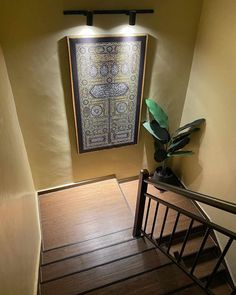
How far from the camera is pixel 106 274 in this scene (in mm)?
2432

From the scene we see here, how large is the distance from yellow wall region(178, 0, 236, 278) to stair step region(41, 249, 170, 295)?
→ 981mm

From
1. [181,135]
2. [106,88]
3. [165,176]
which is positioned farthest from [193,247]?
[106,88]

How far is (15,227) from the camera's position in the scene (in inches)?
72.3

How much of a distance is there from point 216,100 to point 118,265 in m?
2.09

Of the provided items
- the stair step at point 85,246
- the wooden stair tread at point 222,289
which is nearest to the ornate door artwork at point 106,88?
the stair step at point 85,246

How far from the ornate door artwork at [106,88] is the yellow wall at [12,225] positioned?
29.1 inches

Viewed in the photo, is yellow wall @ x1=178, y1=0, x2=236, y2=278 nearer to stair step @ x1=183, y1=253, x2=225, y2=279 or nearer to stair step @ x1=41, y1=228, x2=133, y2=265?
stair step @ x1=183, y1=253, x2=225, y2=279

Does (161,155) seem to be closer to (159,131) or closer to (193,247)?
(159,131)

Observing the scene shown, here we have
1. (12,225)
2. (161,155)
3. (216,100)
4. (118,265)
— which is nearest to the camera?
(12,225)

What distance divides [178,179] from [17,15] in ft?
10.0

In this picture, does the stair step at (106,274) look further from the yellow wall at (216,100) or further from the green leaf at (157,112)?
the green leaf at (157,112)

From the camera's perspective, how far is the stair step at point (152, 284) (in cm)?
228

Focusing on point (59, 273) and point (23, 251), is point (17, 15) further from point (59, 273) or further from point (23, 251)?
point (59, 273)

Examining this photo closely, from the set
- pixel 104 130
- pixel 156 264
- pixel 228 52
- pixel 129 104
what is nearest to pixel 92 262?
pixel 156 264
